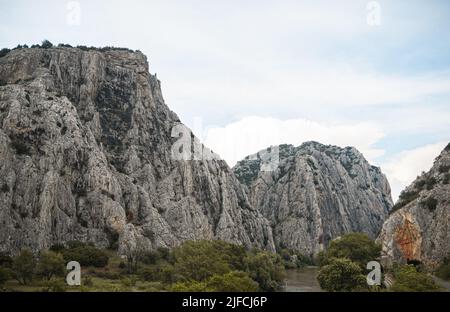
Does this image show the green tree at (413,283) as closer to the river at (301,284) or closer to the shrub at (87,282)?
the river at (301,284)

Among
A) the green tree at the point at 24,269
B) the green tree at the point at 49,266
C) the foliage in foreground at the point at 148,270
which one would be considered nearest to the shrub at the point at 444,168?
the foliage in foreground at the point at 148,270

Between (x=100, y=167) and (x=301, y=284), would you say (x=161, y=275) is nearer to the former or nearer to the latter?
(x=301, y=284)

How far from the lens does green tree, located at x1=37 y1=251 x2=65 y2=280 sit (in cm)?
7125

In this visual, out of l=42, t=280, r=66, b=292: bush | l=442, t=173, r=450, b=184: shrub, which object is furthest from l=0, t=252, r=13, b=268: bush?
l=442, t=173, r=450, b=184: shrub

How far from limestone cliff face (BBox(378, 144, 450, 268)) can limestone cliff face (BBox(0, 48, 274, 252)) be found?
A: 59.7 m

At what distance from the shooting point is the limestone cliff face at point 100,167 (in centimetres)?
9950

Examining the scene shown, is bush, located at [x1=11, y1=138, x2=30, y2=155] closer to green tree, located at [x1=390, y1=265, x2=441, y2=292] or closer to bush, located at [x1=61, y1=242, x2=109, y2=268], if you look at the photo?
bush, located at [x1=61, y1=242, x2=109, y2=268]

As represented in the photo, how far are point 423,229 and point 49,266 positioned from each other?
72793 millimetres

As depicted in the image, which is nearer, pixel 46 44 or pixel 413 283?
pixel 413 283

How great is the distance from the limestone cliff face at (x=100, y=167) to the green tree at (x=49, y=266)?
1971 cm

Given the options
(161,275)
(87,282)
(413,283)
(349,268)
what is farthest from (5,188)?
(413,283)

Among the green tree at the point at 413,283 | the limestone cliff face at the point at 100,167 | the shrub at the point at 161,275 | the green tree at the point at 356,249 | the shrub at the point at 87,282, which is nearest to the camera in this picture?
the green tree at the point at 413,283

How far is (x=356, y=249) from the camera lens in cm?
9288

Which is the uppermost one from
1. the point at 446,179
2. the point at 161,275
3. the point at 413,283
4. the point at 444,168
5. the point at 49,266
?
the point at 444,168
